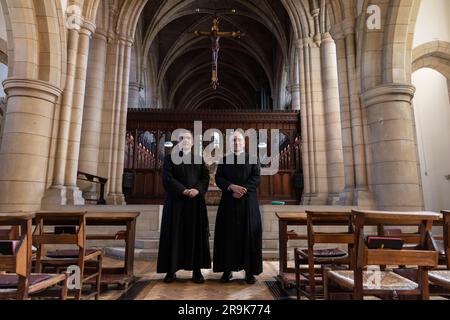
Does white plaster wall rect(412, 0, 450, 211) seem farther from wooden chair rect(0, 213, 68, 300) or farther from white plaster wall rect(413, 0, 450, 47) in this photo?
wooden chair rect(0, 213, 68, 300)

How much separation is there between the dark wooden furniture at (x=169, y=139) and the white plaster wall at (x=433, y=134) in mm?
4135

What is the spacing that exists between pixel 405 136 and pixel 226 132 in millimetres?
6052

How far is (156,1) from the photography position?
43.8 feet

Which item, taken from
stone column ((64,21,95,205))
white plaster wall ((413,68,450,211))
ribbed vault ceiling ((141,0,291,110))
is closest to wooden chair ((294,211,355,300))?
stone column ((64,21,95,205))

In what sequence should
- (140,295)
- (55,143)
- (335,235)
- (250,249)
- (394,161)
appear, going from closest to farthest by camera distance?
(335,235), (140,295), (250,249), (394,161), (55,143)

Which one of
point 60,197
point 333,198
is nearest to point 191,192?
point 60,197

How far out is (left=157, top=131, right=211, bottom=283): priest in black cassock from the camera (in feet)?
11.1

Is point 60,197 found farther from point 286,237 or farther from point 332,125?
point 332,125

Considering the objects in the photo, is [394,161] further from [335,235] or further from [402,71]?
[335,235]

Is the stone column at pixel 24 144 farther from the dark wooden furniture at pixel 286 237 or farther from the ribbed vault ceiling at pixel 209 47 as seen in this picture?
the ribbed vault ceiling at pixel 209 47

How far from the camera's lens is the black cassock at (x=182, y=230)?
3.37m

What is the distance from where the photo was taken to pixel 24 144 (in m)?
5.46
